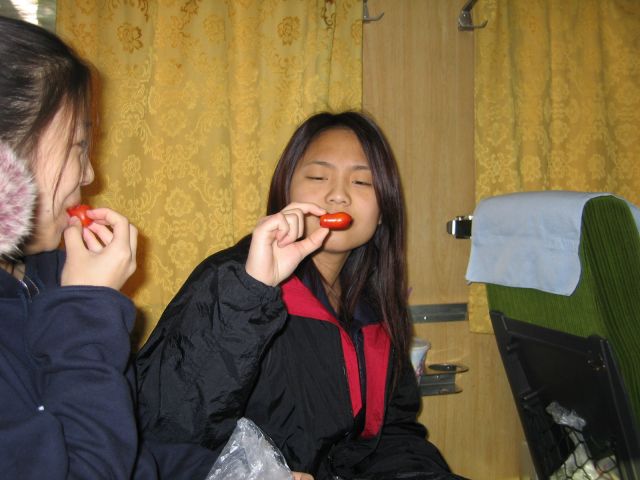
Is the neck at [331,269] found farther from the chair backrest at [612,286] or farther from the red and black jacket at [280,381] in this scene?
the chair backrest at [612,286]

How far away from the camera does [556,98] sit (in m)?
2.27

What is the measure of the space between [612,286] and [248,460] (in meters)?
0.92

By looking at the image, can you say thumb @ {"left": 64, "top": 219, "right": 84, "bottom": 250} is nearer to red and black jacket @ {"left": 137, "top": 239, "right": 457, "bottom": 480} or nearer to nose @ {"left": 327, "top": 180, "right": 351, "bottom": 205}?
red and black jacket @ {"left": 137, "top": 239, "right": 457, "bottom": 480}

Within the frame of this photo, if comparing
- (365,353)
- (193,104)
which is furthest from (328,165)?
(193,104)

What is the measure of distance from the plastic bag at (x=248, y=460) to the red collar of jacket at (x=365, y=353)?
408mm

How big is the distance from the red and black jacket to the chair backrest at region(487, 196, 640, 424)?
51cm

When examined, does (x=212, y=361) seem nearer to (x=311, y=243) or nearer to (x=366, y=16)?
(x=311, y=243)

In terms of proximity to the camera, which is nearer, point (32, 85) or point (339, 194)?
point (32, 85)

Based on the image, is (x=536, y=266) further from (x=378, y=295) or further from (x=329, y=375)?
(x=329, y=375)

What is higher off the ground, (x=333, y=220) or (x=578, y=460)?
(x=333, y=220)

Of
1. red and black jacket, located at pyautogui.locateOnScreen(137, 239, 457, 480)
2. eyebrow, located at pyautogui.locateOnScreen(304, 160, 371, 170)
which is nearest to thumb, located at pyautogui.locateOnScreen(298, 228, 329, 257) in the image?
red and black jacket, located at pyautogui.locateOnScreen(137, 239, 457, 480)

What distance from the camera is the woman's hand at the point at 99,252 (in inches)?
31.8

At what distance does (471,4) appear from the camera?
2.23 meters

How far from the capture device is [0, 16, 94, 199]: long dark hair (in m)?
0.73
